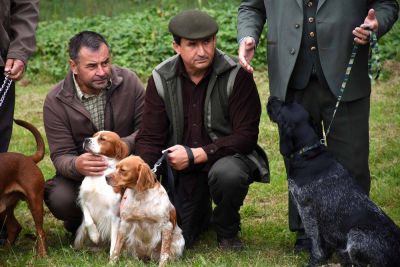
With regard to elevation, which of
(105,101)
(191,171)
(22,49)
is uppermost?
(22,49)

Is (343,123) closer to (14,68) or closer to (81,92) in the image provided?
(81,92)

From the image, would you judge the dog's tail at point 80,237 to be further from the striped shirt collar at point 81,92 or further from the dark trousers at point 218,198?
the striped shirt collar at point 81,92

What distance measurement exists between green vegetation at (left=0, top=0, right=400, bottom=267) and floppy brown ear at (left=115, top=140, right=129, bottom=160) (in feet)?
2.37

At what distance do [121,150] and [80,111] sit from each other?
53 cm

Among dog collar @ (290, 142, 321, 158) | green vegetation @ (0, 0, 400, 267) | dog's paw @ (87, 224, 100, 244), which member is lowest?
green vegetation @ (0, 0, 400, 267)

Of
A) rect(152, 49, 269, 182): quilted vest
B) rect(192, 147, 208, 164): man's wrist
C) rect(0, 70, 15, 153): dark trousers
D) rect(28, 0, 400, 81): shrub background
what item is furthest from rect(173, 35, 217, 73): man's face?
rect(28, 0, 400, 81): shrub background

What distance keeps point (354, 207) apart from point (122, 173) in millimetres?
1495

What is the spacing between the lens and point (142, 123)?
5.86 meters

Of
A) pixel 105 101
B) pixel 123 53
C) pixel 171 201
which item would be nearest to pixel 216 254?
pixel 171 201

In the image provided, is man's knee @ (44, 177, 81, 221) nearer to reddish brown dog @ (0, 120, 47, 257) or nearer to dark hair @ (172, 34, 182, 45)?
reddish brown dog @ (0, 120, 47, 257)

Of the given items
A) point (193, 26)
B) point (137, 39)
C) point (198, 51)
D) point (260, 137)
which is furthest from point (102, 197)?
point (137, 39)

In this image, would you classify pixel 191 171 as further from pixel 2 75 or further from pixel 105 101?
pixel 2 75

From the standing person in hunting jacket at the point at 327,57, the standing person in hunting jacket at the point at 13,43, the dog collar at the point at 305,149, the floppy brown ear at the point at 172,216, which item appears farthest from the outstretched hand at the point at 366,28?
the standing person in hunting jacket at the point at 13,43

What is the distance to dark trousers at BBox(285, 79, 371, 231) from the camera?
17.6ft
